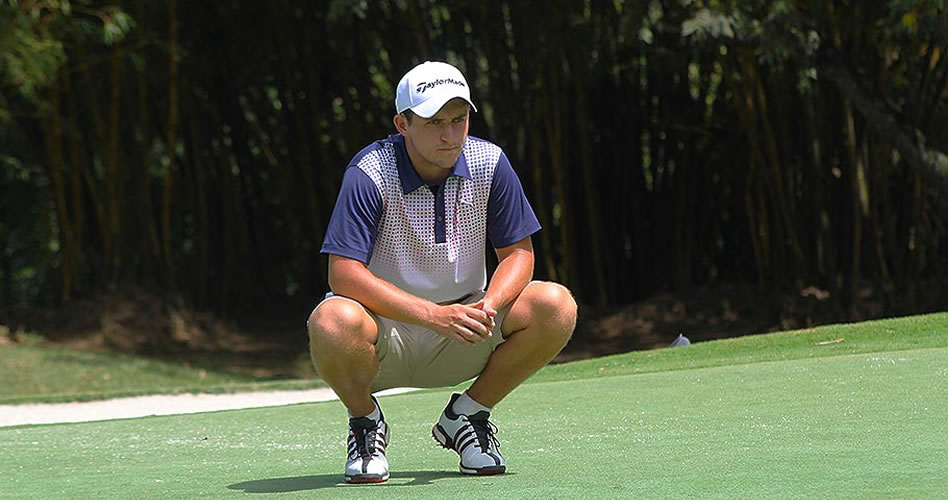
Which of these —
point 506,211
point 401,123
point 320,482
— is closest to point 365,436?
point 320,482

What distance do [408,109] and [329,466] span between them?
3.30 ft

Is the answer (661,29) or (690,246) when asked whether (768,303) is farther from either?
(661,29)

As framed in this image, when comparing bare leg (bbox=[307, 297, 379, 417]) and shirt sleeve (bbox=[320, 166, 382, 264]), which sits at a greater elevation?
shirt sleeve (bbox=[320, 166, 382, 264])

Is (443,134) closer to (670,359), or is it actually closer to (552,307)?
(552,307)

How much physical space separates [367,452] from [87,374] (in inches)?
305

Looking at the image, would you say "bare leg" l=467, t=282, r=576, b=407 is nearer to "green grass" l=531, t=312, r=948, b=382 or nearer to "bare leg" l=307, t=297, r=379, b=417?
"bare leg" l=307, t=297, r=379, b=417

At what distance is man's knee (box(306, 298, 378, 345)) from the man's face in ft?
1.28

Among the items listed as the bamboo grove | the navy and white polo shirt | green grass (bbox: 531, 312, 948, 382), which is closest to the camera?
the navy and white polo shirt

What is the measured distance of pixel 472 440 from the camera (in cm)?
350

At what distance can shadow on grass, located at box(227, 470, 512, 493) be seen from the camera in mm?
3330

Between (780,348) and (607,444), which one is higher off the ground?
(607,444)

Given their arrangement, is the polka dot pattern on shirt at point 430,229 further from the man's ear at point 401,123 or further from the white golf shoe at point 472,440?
the white golf shoe at point 472,440

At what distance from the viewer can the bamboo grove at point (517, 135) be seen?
1140 cm

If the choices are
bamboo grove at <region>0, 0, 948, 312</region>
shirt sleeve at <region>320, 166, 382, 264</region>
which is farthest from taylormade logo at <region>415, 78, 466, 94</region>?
bamboo grove at <region>0, 0, 948, 312</region>
